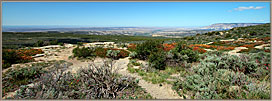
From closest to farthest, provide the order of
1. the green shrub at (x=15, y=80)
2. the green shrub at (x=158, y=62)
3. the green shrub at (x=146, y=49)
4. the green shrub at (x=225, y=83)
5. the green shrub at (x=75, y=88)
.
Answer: the green shrub at (x=75, y=88) → the green shrub at (x=225, y=83) → the green shrub at (x=15, y=80) → the green shrub at (x=158, y=62) → the green shrub at (x=146, y=49)

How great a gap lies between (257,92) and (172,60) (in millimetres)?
4627

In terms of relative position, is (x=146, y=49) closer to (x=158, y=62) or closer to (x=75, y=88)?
(x=158, y=62)

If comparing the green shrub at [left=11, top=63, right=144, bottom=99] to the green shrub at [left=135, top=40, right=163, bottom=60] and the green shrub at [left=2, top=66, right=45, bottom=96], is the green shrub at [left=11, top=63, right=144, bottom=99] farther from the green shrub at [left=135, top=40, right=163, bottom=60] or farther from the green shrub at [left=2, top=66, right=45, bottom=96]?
the green shrub at [left=135, top=40, right=163, bottom=60]

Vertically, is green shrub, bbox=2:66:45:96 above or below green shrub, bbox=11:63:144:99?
below

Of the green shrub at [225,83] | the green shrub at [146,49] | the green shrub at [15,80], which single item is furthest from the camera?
the green shrub at [146,49]

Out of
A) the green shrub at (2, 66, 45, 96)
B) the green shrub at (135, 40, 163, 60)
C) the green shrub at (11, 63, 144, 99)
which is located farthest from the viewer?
the green shrub at (135, 40, 163, 60)

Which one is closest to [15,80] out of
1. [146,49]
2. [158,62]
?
[158,62]

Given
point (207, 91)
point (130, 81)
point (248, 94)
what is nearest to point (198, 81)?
point (207, 91)

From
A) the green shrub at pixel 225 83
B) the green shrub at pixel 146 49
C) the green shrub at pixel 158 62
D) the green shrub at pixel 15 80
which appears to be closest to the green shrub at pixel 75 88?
the green shrub at pixel 15 80

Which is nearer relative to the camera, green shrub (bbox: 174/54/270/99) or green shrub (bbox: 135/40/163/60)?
green shrub (bbox: 174/54/270/99)

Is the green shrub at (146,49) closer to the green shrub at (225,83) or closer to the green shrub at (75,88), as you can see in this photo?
the green shrub at (225,83)

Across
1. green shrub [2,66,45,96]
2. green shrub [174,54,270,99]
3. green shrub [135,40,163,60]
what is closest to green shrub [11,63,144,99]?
green shrub [2,66,45,96]

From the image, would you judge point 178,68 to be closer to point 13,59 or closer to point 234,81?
point 234,81

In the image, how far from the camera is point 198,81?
3812 mm
